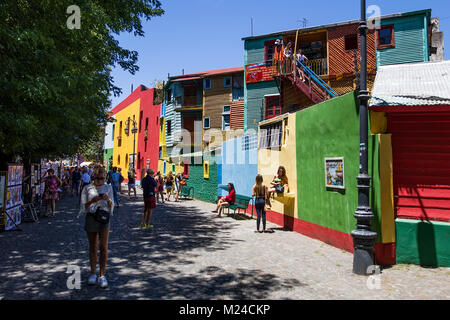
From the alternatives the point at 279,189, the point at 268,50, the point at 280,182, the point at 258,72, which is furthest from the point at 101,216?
the point at 268,50

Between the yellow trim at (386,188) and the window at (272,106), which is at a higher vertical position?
the window at (272,106)

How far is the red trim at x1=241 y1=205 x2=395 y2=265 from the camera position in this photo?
6566mm

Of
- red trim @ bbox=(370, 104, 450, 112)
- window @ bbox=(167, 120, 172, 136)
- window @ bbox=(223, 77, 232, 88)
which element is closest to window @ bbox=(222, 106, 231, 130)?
window @ bbox=(223, 77, 232, 88)

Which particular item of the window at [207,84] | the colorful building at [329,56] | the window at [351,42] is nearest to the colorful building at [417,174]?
the colorful building at [329,56]

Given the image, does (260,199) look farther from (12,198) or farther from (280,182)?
(12,198)

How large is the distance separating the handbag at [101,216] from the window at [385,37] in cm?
1762

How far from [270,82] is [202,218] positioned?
10.8 metres

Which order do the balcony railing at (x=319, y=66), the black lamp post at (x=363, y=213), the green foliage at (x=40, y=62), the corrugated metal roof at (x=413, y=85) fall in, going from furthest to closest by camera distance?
1. the balcony railing at (x=319, y=66)
2. the green foliage at (x=40, y=62)
3. the corrugated metal roof at (x=413, y=85)
4. the black lamp post at (x=363, y=213)

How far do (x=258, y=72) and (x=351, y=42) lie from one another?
220 inches

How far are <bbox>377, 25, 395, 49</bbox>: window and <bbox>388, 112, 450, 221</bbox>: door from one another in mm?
12817

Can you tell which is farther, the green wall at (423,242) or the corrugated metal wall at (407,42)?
the corrugated metal wall at (407,42)

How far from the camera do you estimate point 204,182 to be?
20578 millimetres

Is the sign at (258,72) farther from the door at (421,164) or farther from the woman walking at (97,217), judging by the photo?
the woman walking at (97,217)

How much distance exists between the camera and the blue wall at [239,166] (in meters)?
14.1
